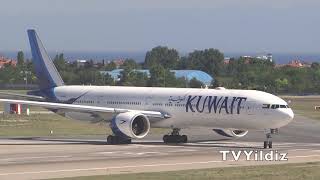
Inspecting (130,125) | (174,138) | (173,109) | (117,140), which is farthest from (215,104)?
(117,140)

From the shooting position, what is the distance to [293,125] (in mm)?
73500

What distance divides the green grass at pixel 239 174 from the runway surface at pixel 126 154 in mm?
1674

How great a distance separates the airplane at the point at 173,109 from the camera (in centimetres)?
4853

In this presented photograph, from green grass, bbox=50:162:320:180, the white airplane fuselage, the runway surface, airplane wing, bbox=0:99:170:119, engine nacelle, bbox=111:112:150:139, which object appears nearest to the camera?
green grass, bbox=50:162:320:180

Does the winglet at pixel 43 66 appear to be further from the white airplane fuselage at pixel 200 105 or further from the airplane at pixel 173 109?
the white airplane fuselage at pixel 200 105

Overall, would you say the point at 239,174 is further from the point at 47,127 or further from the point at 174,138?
the point at 47,127

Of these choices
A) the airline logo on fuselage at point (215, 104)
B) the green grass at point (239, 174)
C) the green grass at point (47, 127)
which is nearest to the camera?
the green grass at point (239, 174)

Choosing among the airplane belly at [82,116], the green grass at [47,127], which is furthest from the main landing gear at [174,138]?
the green grass at [47,127]

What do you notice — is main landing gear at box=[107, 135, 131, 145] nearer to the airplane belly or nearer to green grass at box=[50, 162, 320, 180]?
the airplane belly

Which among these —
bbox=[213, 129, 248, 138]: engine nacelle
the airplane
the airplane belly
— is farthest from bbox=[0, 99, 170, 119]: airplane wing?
bbox=[213, 129, 248, 138]: engine nacelle

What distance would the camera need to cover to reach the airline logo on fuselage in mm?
49344

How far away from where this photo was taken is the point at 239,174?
31.7m

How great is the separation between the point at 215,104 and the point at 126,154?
9.39 m

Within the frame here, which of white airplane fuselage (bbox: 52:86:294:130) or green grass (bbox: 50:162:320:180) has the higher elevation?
white airplane fuselage (bbox: 52:86:294:130)
